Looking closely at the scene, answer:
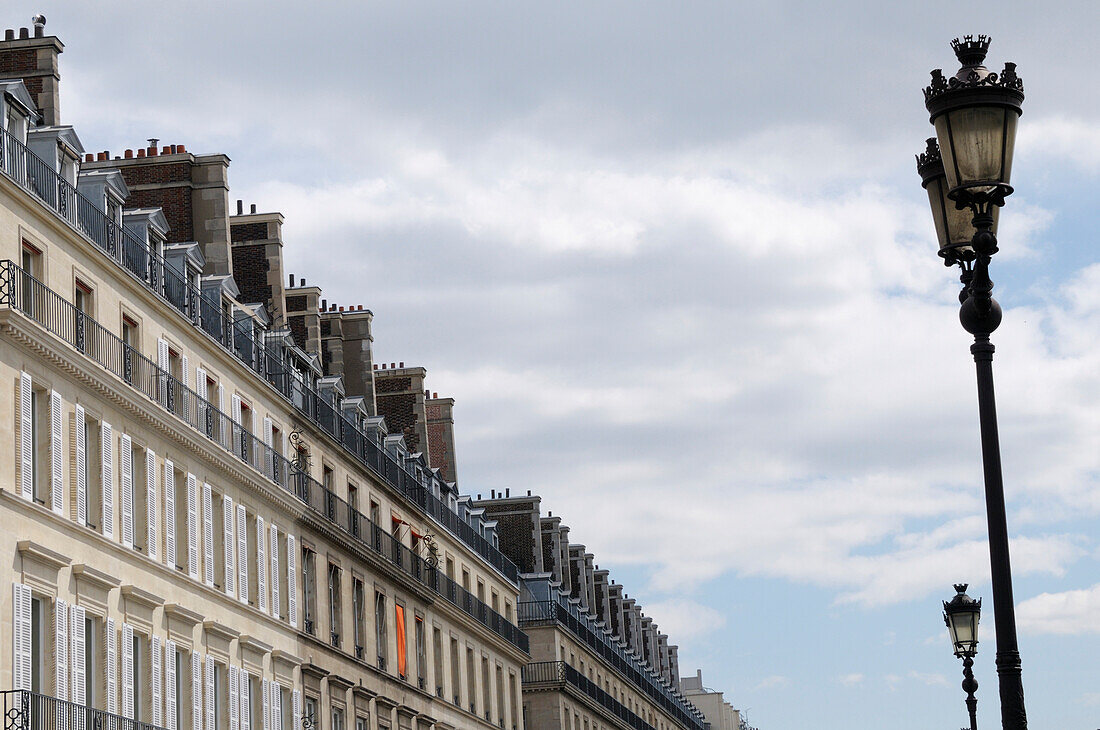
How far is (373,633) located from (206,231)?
37.5 ft

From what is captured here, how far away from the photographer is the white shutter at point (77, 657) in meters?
28.4

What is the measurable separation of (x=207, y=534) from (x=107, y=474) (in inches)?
205

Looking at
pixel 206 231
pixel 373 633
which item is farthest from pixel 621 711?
pixel 206 231

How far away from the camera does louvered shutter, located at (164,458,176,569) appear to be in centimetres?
3334

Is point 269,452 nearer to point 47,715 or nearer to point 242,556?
point 242,556

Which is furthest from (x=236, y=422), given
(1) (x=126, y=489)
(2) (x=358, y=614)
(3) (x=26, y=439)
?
(3) (x=26, y=439)

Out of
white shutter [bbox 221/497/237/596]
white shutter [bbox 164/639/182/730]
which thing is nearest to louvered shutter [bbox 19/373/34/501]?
white shutter [bbox 164/639/182/730]

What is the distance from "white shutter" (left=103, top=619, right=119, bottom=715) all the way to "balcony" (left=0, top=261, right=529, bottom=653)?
4447 mm

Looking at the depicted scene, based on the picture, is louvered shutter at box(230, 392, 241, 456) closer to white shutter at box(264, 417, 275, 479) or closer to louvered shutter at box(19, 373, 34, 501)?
white shutter at box(264, 417, 275, 479)

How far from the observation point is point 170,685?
107 ft

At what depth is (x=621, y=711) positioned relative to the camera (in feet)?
273

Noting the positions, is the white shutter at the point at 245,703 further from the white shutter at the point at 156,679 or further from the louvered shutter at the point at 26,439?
the louvered shutter at the point at 26,439

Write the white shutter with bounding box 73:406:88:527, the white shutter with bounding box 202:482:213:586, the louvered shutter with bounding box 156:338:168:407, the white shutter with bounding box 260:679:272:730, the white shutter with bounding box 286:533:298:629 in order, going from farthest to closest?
the white shutter with bounding box 286:533:298:629 < the white shutter with bounding box 260:679:272:730 < the white shutter with bounding box 202:482:213:586 < the louvered shutter with bounding box 156:338:168:407 < the white shutter with bounding box 73:406:88:527

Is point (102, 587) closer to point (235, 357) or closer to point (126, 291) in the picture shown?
point (126, 291)
